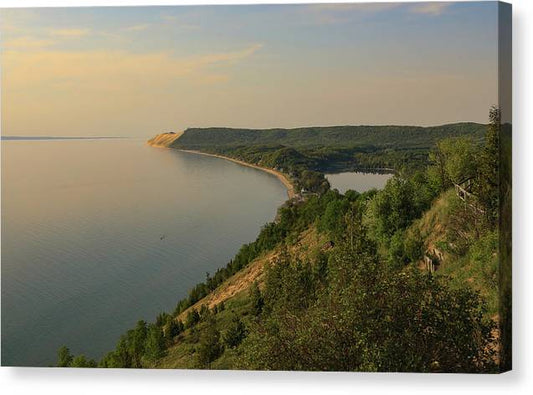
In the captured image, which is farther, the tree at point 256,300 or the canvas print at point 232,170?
the tree at point 256,300

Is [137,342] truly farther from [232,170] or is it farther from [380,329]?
[380,329]

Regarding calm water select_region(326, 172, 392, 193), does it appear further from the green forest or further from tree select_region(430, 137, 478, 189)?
tree select_region(430, 137, 478, 189)

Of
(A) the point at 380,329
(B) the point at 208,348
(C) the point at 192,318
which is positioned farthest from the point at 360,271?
(C) the point at 192,318

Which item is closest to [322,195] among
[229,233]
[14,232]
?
[229,233]

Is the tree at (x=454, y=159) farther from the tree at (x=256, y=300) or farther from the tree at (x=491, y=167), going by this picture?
the tree at (x=256, y=300)

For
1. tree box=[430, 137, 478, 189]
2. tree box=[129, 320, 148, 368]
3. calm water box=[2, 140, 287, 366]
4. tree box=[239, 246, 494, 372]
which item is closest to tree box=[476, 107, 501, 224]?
tree box=[430, 137, 478, 189]

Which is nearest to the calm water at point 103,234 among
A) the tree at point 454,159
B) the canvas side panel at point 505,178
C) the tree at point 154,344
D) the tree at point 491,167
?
the tree at point 154,344

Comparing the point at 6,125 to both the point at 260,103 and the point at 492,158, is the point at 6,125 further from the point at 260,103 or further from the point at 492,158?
the point at 492,158
